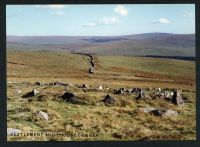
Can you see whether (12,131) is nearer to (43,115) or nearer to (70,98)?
(43,115)

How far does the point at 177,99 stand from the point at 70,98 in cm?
273

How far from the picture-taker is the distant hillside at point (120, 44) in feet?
41.5

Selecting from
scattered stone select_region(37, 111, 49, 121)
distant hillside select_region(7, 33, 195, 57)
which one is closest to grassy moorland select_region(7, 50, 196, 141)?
scattered stone select_region(37, 111, 49, 121)

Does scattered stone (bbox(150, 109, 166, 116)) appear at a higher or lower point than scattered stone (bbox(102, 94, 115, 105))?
lower

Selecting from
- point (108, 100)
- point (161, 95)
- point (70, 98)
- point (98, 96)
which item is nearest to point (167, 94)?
point (161, 95)

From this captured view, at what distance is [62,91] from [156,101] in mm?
2407

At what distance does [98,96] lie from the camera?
497 inches

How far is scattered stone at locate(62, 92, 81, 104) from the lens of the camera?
12625 mm

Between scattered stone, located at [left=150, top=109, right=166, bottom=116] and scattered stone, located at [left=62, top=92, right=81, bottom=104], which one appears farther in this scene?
scattered stone, located at [left=62, top=92, right=81, bottom=104]

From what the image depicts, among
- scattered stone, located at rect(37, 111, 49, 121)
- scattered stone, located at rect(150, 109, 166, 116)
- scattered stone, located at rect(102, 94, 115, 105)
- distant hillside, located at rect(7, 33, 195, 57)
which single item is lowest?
scattered stone, located at rect(37, 111, 49, 121)

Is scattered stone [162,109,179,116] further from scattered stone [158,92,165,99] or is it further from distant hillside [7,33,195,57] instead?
distant hillside [7,33,195,57]

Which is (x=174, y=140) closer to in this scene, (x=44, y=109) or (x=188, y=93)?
(x=188, y=93)

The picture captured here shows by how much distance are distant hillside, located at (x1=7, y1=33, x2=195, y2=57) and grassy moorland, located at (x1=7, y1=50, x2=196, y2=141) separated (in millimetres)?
186

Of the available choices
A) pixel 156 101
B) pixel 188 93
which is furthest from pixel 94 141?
pixel 188 93
